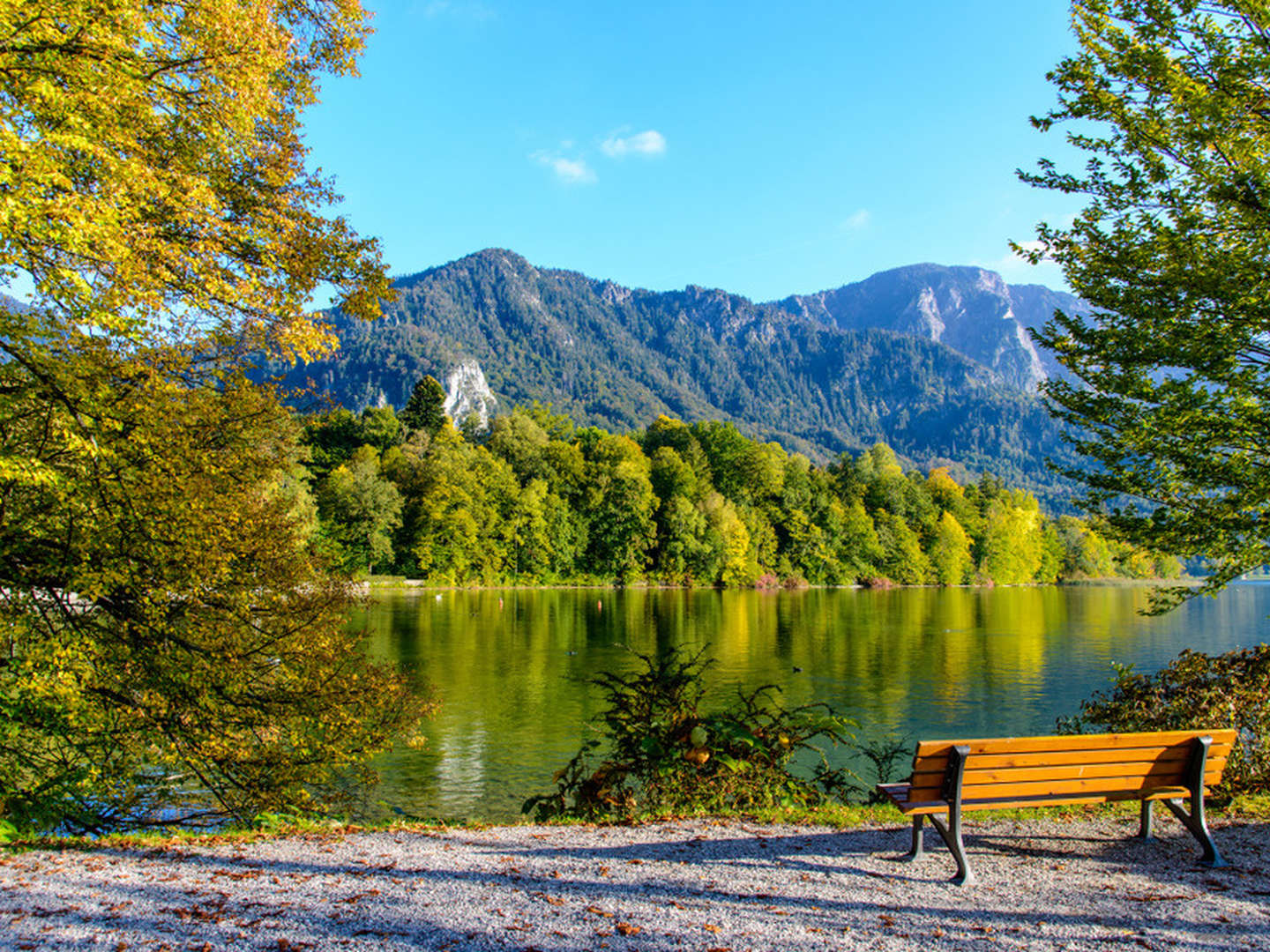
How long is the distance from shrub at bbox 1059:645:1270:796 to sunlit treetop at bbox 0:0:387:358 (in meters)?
10.1

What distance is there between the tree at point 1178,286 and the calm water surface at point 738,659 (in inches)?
187

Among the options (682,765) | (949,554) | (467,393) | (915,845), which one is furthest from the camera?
(467,393)

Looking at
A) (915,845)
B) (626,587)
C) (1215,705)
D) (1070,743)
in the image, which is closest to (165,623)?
(915,845)

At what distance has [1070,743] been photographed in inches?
228

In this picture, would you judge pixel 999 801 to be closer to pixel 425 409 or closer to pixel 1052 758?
pixel 1052 758

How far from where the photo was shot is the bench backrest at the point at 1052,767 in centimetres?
578

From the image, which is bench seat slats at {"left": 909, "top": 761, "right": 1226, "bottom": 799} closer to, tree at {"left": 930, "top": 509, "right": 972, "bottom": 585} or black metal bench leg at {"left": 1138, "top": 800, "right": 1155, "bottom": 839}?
black metal bench leg at {"left": 1138, "top": 800, "right": 1155, "bottom": 839}

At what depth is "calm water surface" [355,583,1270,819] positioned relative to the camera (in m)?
14.7

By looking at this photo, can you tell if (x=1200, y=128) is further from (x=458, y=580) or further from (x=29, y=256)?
(x=458, y=580)

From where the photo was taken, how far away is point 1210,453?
8562mm

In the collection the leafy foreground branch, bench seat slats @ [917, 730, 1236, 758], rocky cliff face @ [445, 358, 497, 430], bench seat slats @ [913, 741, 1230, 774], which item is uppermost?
rocky cliff face @ [445, 358, 497, 430]

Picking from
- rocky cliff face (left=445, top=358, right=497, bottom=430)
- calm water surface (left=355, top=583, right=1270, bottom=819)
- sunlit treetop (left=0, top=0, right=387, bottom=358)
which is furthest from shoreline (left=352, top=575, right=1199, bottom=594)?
rocky cliff face (left=445, top=358, right=497, bottom=430)

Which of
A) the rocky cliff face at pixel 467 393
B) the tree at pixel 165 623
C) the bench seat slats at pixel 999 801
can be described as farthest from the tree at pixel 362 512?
the rocky cliff face at pixel 467 393

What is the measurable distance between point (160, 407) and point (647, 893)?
5948 mm
